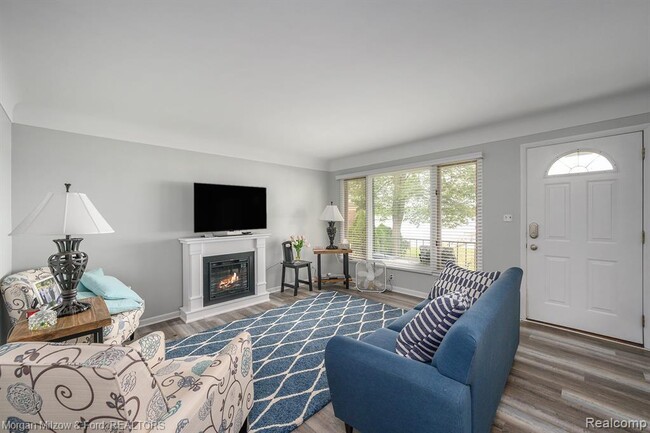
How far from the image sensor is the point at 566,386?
204 cm

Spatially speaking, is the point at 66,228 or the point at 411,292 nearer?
the point at 66,228

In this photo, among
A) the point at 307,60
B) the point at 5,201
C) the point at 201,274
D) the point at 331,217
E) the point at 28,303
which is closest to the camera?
the point at 307,60

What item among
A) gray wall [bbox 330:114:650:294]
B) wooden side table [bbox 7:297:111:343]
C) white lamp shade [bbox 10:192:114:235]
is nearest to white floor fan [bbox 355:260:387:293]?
gray wall [bbox 330:114:650:294]

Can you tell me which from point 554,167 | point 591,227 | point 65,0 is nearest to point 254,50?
point 65,0

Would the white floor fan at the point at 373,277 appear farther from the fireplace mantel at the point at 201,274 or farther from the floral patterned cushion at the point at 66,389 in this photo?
the floral patterned cushion at the point at 66,389

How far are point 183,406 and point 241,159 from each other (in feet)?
12.3

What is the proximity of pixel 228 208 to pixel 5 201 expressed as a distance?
2129 millimetres

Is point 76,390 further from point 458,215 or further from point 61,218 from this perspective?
point 458,215

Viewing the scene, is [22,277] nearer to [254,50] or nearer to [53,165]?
[53,165]

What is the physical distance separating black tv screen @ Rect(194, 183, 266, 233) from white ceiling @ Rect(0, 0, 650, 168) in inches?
37.4

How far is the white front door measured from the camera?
2682 mm

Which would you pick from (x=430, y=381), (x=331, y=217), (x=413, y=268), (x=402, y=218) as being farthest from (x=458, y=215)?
(x=430, y=381)

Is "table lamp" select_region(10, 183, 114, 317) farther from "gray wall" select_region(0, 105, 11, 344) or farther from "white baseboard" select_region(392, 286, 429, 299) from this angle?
"white baseboard" select_region(392, 286, 429, 299)

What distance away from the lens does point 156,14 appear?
151cm
